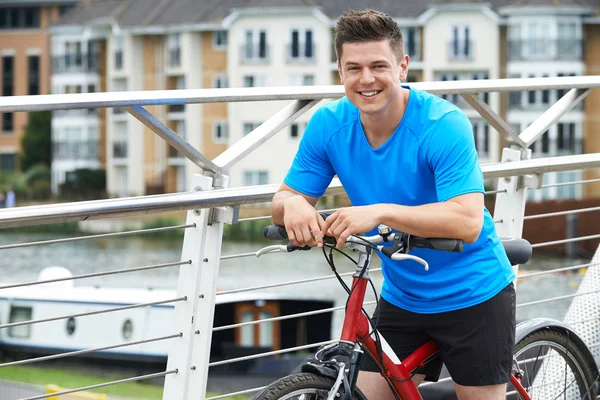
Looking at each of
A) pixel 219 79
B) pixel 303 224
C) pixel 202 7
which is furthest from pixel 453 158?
pixel 202 7

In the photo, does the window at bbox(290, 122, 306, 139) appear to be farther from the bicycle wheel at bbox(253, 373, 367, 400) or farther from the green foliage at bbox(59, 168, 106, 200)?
the bicycle wheel at bbox(253, 373, 367, 400)

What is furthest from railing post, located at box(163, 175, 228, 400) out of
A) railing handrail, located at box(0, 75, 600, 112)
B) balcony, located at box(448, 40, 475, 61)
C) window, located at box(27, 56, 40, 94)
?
window, located at box(27, 56, 40, 94)

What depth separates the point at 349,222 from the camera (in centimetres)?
215

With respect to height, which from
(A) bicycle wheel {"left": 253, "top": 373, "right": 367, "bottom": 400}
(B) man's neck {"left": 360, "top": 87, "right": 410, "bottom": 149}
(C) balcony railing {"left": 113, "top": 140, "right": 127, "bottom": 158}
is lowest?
(C) balcony railing {"left": 113, "top": 140, "right": 127, "bottom": 158}

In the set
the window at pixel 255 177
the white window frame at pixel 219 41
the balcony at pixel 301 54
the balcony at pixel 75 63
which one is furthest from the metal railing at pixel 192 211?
the balcony at pixel 75 63

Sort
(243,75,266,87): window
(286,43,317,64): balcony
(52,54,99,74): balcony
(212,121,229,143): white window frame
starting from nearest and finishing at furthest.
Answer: (212,121,229,143): white window frame < (286,43,317,64): balcony < (243,75,266,87): window < (52,54,99,74): balcony

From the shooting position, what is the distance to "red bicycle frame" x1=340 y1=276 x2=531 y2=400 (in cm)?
224

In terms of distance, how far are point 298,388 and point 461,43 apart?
47407mm

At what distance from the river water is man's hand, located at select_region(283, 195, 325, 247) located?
28974 millimetres

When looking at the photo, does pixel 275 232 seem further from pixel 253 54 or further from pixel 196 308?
pixel 253 54

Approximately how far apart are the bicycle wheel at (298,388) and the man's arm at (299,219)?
257mm

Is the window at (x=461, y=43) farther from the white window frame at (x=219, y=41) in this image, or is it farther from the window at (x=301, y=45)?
the white window frame at (x=219, y=41)

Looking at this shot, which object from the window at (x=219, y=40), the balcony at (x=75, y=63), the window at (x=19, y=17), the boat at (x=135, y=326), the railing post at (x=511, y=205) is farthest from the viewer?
the window at (x=19, y=17)

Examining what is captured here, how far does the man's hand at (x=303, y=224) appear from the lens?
2.20m
